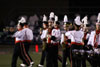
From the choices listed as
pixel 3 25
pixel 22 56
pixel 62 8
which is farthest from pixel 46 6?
pixel 22 56

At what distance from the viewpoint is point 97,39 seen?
48.5 ft

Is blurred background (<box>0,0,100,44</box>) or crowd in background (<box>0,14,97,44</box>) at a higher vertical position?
blurred background (<box>0,0,100,44</box>)

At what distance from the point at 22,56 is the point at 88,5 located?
63.7 ft

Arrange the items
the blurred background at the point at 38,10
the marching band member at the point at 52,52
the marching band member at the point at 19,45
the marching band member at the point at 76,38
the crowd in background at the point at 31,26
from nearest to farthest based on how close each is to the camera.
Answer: the marching band member at the point at 76,38 < the marching band member at the point at 52,52 < the marching band member at the point at 19,45 < the crowd in background at the point at 31,26 < the blurred background at the point at 38,10

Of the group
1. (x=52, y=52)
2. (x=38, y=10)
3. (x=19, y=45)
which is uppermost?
(x=38, y=10)

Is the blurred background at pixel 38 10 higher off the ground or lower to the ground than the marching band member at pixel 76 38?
higher

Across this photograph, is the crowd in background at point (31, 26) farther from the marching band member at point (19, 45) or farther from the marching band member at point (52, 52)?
the marching band member at point (52, 52)

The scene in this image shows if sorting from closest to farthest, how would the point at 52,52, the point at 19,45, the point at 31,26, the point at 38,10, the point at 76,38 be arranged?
the point at 76,38 → the point at 52,52 → the point at 19,45 → the point at 31,26 → the point at 38,10

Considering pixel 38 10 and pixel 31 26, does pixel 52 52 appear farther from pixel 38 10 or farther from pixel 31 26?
pixel 38 10

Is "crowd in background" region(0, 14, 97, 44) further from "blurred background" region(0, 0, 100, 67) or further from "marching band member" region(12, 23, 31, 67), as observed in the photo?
"marching band member" region(12, 23, 31, 67)

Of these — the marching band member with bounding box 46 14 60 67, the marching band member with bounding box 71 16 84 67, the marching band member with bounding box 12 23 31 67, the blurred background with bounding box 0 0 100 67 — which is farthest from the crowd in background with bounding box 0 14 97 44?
the marching band member with bounding box 71 16 84 67

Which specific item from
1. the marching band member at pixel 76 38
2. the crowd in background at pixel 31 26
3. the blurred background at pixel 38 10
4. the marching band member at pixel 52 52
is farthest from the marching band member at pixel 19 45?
the blurred background at pixel 38 10

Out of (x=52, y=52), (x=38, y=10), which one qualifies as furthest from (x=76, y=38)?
(x=38, y=10)

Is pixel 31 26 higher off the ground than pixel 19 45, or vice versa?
pixel 31 26
